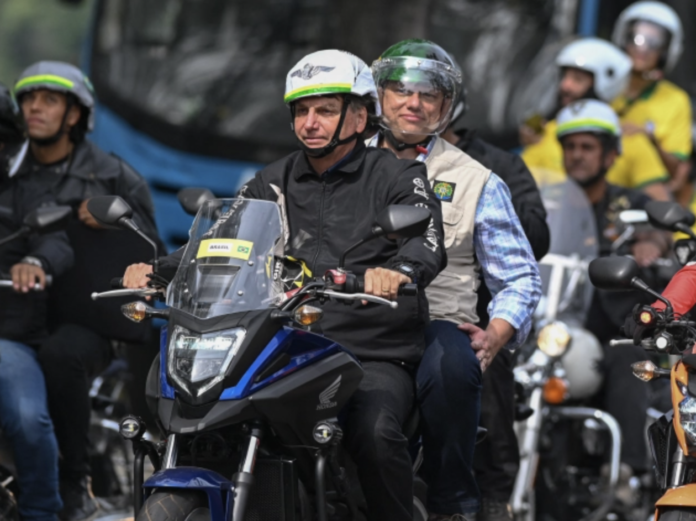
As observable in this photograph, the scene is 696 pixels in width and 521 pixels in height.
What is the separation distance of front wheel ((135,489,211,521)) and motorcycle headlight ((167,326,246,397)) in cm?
30

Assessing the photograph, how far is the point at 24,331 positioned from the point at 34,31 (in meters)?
26.3

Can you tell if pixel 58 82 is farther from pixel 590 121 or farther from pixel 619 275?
pixel 590 121

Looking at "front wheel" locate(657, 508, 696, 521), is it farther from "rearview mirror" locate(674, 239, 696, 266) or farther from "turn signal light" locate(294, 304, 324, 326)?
"rearview mirror" locate(674, 239, 696, 266)

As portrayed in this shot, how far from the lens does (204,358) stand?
5.42 meters

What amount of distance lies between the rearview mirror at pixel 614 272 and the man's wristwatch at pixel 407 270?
0.73 metres

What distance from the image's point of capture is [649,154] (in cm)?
1093

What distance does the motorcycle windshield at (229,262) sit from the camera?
5566 mm

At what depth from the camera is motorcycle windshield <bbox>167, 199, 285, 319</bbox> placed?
5566mm

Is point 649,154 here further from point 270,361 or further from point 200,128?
point 270,361

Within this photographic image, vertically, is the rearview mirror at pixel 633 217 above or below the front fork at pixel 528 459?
above

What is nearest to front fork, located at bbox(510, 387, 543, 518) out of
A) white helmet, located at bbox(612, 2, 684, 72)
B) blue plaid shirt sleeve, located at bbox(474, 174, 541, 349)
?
blue plaid shirt sleeve, located at bbox(474, 174, 541, 349)

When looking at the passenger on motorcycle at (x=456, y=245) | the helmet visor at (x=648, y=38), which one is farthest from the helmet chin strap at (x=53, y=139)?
the helmet visor at (x=648, y=38)

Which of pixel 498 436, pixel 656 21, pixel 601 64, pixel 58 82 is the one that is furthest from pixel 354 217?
pixel 656 21

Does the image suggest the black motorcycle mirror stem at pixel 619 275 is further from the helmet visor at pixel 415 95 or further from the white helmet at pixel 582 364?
the white helmet at pixel 582 364
